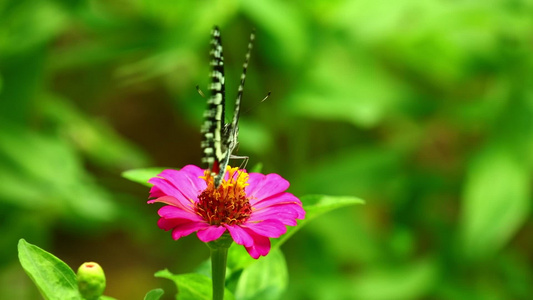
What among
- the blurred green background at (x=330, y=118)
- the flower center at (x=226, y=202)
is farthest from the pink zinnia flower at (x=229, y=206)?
the blurred green background at (x=330, y=118)

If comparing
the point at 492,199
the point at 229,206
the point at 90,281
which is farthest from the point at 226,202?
the point at 492,199

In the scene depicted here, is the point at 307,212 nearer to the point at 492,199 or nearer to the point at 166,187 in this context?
the point at 166,187

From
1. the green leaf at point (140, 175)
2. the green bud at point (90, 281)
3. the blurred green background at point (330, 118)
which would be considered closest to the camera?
the green bud at point (90, 281)

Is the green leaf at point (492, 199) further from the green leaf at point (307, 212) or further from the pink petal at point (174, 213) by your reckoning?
the pink petal at point (174, 213)

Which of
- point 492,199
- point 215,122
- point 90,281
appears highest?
point 492,199

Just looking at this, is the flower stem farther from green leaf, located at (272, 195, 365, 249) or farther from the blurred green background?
the blurred green background

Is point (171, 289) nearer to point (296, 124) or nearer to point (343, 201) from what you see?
point (296, 124)

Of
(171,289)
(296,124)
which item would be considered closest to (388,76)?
(296,124)

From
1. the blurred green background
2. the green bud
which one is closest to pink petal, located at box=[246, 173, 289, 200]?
the green bud
